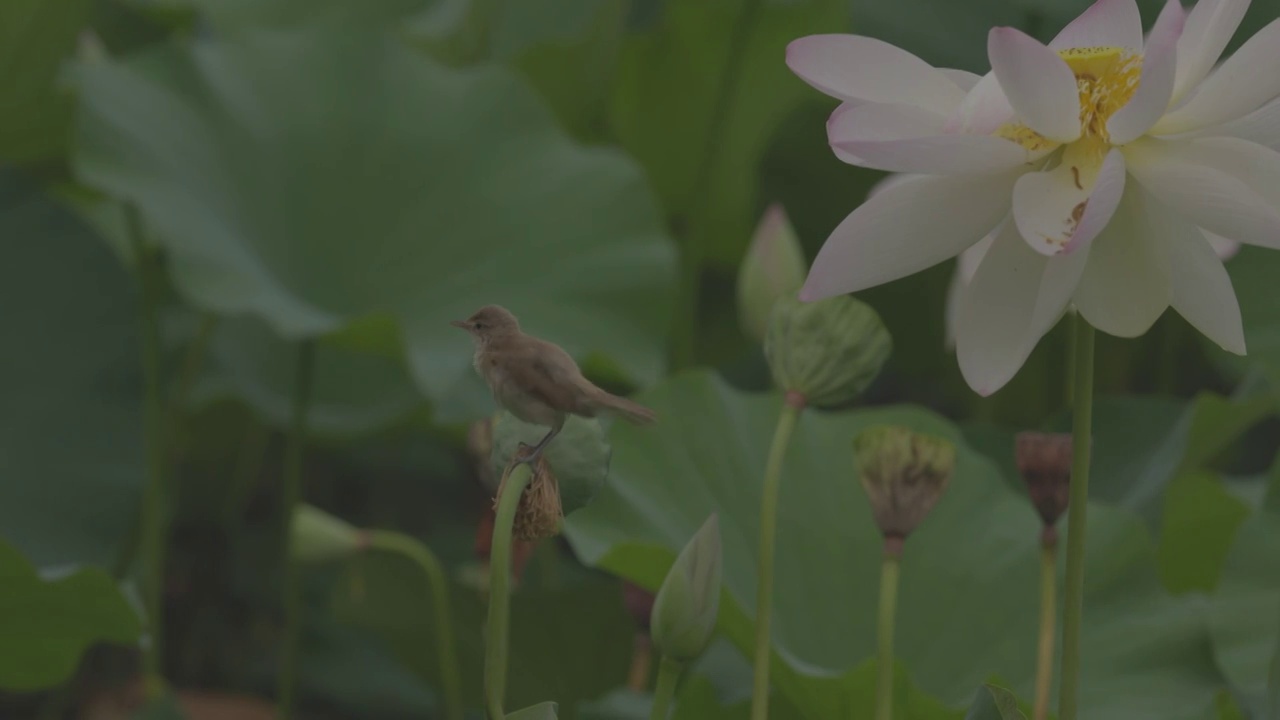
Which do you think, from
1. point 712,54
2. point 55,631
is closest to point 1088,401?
point 55,631

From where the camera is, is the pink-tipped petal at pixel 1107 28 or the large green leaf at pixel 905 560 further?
the large green leaf at pixel 905 560

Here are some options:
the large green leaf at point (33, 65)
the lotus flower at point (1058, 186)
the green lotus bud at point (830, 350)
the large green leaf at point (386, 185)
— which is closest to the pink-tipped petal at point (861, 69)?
the lotus flower at point (1058, 186)

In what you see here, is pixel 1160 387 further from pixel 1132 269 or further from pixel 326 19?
pixel 1132 269

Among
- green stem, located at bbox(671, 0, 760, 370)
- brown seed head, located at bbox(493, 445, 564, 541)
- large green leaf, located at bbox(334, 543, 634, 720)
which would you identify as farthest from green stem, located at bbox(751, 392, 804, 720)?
green stem, located at bbox(671, 0, 760, 370)

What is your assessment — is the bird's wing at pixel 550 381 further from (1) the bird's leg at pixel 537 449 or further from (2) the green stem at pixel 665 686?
(2) the green stem at pixel 665 686

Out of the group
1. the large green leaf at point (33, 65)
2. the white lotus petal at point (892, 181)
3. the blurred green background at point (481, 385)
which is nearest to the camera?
the white lotus petal at point (892, 181)
